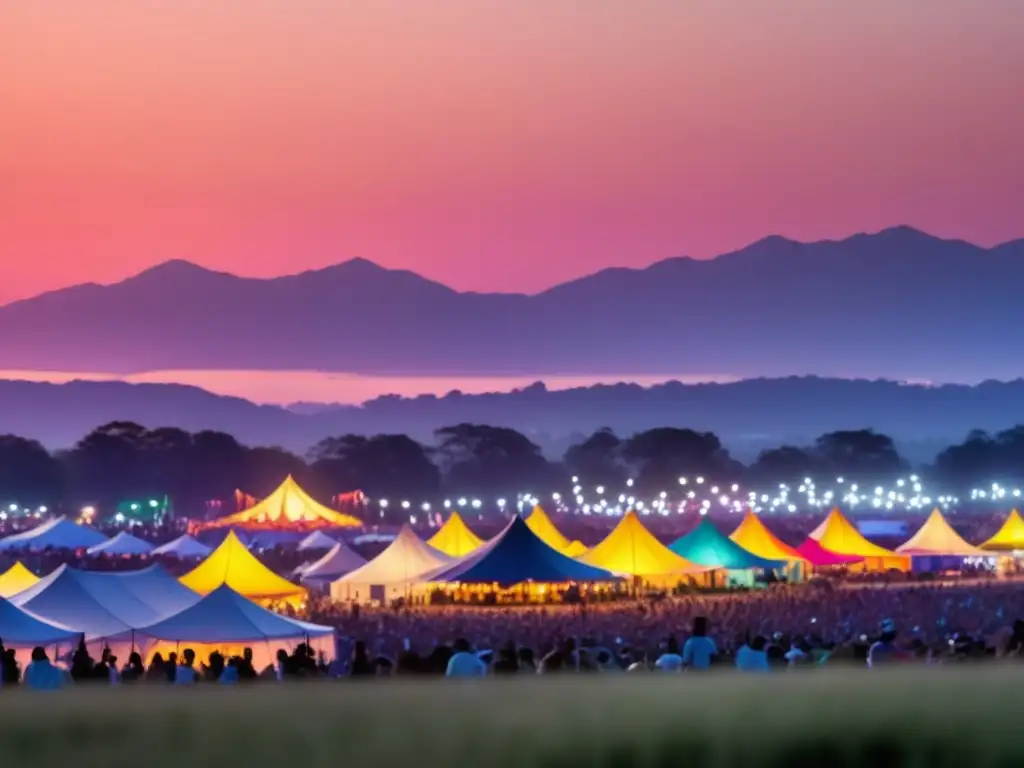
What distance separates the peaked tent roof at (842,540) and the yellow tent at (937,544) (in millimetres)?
1950

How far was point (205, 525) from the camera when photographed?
80375 millimetres

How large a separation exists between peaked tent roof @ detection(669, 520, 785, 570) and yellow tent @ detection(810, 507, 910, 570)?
9370 millimetres

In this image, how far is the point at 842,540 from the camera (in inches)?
2156

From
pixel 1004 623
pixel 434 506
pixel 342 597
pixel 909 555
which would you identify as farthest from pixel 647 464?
pixel 1004 623

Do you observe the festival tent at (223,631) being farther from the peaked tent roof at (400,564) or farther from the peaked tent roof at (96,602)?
the peaked tent roof at (400,564)

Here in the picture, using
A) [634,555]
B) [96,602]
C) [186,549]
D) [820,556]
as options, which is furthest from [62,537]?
[96,602]

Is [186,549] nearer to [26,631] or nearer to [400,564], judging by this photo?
[400,564]

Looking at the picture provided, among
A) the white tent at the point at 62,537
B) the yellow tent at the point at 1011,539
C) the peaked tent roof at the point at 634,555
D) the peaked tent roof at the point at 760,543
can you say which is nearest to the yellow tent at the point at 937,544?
the yellow tent at the point at 1011,539

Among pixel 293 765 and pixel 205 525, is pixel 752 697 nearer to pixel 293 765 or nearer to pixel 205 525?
pixel 293 765

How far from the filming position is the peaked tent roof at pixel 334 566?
4541 centimetres

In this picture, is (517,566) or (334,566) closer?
(517,566)

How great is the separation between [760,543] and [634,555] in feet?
27.3

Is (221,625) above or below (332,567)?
below

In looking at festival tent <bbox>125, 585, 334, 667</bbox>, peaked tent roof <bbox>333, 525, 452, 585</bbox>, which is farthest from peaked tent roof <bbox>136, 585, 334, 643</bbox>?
peaked tent roof <bbox>333, 525, 452, 585</bbox>
